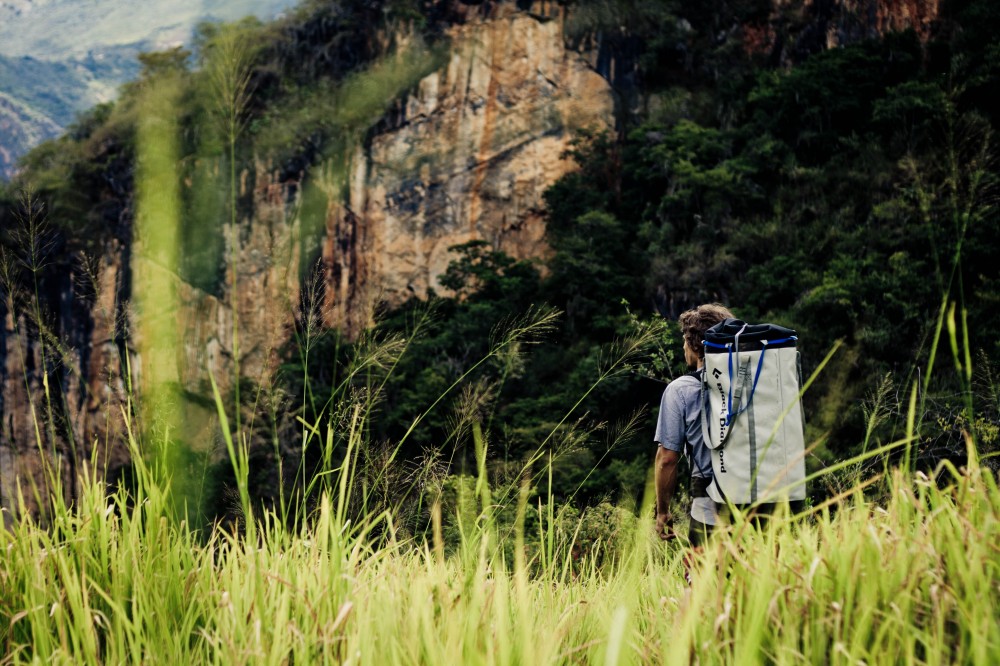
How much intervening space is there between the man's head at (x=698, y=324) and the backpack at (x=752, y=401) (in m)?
0.27

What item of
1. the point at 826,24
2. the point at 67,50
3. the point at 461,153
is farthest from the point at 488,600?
the point at 67,50

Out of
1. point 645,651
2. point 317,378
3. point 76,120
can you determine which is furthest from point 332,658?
point 76,120

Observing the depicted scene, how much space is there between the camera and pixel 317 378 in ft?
66.8

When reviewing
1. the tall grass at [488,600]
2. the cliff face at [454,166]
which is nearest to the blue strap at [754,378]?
the tall grass at [488,600]

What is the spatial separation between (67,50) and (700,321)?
343 ft

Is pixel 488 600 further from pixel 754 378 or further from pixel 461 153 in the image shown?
pixel 461 153

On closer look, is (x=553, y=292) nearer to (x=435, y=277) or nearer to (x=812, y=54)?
(x=435, y=277)

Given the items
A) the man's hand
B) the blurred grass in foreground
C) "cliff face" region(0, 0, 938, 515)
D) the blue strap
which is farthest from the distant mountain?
the blurred grass in foreground

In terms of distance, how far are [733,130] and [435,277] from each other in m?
8.73

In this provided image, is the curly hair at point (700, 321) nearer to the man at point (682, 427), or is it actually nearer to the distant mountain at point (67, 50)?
the man at point (682, 427)

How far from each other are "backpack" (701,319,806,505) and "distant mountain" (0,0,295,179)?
8244cm

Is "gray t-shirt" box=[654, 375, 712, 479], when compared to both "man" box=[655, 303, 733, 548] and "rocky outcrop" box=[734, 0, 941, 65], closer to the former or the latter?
"man" box=[655, 303, 733, 548]

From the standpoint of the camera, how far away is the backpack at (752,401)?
75.2 inches

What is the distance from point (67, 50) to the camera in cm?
8925
